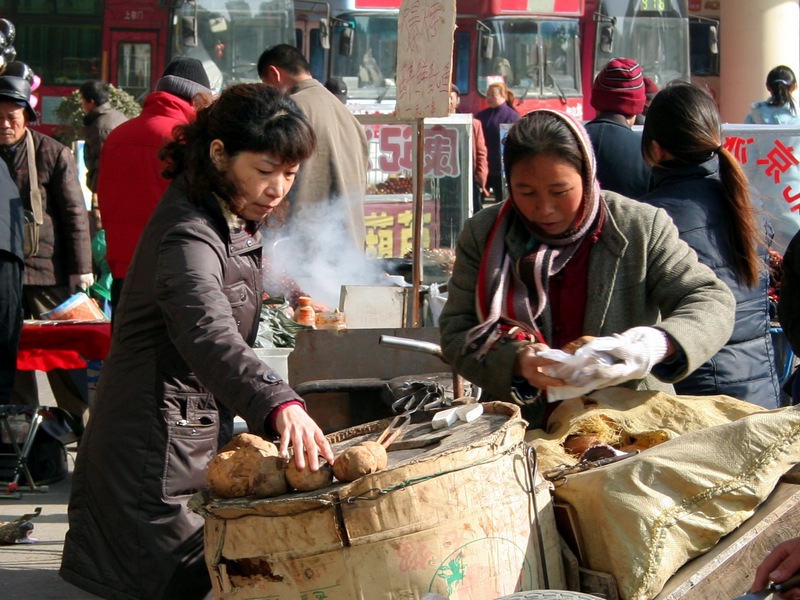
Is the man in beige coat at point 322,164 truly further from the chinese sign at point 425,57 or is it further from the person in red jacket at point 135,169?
the chinese sign at point 425,57

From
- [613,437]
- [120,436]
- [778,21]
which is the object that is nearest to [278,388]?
[120,436]

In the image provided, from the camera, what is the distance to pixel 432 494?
6.89 feet

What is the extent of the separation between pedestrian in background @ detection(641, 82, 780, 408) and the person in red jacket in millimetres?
2612

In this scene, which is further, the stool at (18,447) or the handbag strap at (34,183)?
the handbag strap at (34,183)

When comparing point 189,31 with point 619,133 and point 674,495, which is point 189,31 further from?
point 674,495

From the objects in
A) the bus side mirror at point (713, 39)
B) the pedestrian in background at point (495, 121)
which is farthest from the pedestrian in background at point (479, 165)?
the bus side mirror at point (713, 39)

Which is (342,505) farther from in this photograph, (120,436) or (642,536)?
(120,436)

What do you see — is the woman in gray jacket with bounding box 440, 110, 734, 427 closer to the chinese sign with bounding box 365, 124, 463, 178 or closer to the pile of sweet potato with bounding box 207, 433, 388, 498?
the pile of sweet potato with bounding box 207, 433, 388, 498

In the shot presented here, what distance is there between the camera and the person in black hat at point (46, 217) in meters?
6.34

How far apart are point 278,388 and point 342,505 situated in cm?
37

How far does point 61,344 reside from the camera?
6.07 m

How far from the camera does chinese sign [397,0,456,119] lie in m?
5.00

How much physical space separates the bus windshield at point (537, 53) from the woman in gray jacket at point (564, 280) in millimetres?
14724

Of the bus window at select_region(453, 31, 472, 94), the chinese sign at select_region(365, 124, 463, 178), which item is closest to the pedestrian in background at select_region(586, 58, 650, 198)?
the chinese sign at select_region(365, 124, 463, 178)
